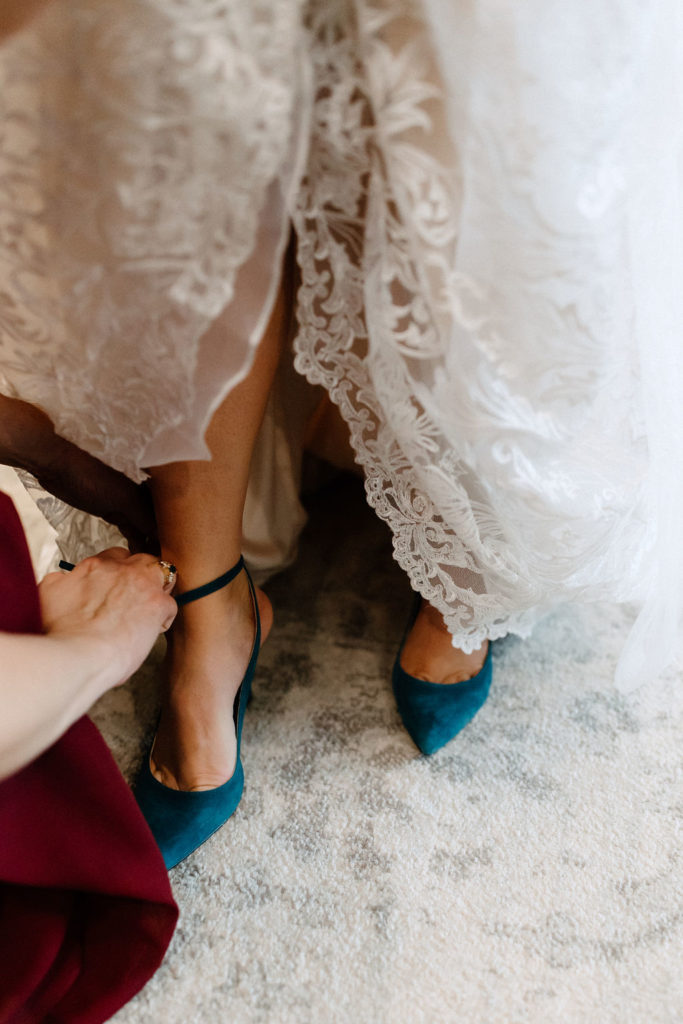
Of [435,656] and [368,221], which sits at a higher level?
[368,221]

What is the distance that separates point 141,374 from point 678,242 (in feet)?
1.53

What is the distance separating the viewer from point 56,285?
48cm

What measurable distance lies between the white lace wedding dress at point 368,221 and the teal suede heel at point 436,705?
0.79 feet

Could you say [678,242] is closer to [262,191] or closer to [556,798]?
[262,191]

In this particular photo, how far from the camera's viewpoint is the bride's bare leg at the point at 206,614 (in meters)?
Answer: 0.64

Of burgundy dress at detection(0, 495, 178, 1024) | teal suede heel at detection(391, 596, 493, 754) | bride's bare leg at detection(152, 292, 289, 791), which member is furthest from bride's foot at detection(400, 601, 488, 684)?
burgundy dress at detection(0, 495, 178, 1024)

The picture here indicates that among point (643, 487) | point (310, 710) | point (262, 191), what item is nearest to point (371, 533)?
point (310, 710)

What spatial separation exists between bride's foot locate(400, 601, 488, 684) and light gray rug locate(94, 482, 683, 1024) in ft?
0.18

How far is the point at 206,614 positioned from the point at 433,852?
315 mm

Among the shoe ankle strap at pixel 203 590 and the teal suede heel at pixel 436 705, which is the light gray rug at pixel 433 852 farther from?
the shoe ankle strap at pixel 203 590

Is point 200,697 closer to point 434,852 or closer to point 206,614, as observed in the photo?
point 206,614

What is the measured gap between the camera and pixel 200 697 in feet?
2.33

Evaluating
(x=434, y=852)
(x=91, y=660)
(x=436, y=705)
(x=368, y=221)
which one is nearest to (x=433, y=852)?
(x=434, y=852)

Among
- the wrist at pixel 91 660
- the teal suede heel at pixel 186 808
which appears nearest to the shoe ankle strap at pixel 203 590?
the teal suede heel at pixel 186 808
